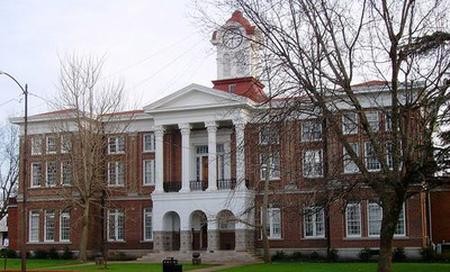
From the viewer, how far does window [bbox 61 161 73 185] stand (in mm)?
50456

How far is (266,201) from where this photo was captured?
45062 mm

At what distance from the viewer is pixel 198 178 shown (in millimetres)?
53562

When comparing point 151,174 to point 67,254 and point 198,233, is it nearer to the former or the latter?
point 198,233

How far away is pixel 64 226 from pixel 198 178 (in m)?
12.1

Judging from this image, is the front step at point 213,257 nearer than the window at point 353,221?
Yes

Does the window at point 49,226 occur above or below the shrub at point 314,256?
above

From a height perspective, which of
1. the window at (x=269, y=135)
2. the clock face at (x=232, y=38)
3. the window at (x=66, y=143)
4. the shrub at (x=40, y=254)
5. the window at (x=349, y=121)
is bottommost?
the shrub at (x=40, y=254)

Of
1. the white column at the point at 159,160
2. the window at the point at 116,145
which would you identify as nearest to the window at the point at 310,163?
the white column at the point at 159,160

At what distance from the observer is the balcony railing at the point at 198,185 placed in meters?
51.9

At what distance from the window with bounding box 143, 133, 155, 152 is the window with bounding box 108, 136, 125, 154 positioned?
72.4 inches

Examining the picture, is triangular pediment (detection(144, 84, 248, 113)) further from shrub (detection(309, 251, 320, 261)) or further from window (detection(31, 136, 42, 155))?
shrub (detection(309, 251, 320, 261))

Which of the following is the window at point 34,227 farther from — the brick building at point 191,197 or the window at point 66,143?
the window at point 66,143

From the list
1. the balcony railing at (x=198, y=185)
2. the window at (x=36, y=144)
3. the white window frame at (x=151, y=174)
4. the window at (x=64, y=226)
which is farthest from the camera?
the window at (x=36, y=144)

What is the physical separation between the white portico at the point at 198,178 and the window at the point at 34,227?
39.3 feet
